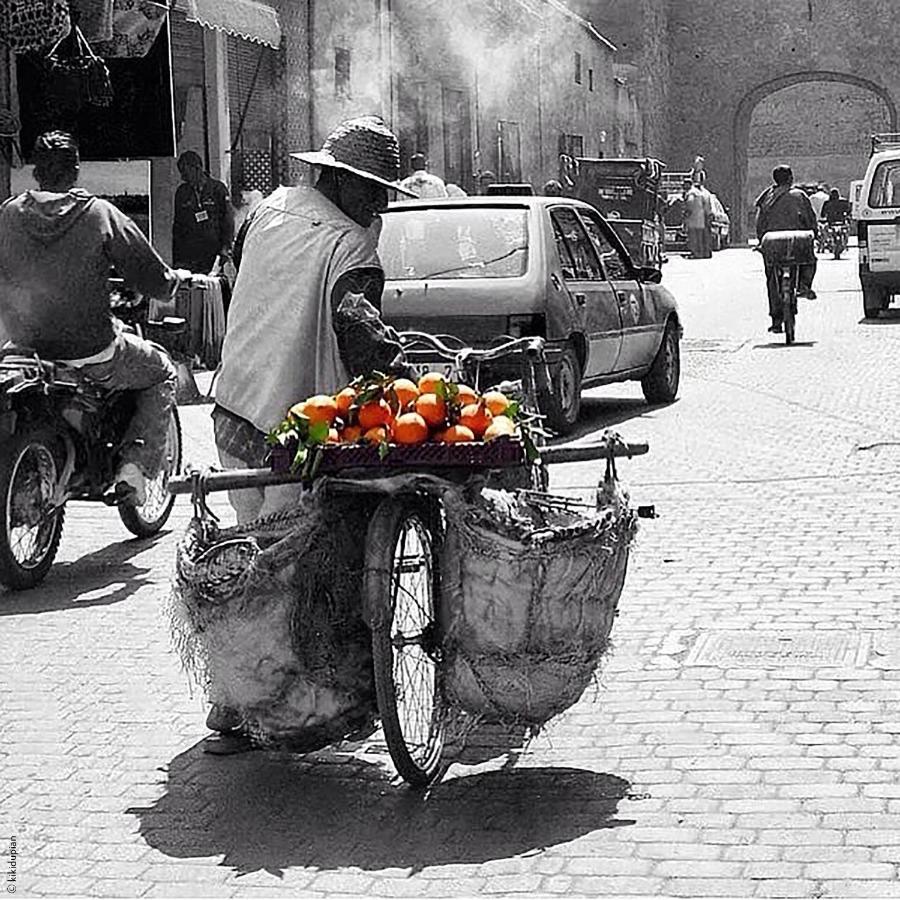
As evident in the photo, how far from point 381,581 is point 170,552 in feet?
13.3

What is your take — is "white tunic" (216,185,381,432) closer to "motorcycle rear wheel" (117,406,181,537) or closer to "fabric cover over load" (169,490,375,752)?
"fabric cover over load" (169,490,375,752)

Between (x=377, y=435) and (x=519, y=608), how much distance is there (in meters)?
0.57

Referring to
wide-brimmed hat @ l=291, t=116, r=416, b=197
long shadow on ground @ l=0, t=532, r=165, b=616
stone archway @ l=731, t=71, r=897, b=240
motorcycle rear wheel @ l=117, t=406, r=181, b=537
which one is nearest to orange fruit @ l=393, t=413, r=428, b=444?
wide-brimmed hat @ l=291, t=116, r=416, b=197

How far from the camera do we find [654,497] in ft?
32.9

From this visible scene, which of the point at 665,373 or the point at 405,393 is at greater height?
the point at 405,393

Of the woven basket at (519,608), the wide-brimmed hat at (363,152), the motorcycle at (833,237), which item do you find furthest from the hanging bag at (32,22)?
the motorcycle at (833,237)

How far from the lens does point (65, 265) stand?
7957 mm

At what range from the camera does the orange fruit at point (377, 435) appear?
4983 mm

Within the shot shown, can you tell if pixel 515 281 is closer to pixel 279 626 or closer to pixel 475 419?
pixel 475 419

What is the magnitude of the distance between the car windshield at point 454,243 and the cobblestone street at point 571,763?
3.14 metres

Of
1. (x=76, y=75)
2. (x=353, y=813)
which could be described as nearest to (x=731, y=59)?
(x=76, y=75)

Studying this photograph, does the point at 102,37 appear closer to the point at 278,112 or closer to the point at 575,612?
the point at 278,112

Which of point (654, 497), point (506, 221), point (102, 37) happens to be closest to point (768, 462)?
point (654, 497)

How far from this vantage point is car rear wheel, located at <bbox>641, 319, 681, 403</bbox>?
47.2 feet
